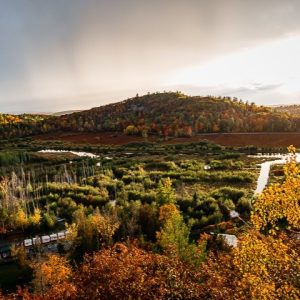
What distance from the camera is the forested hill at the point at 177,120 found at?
432 ft

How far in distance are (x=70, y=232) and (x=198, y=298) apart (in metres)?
23.1

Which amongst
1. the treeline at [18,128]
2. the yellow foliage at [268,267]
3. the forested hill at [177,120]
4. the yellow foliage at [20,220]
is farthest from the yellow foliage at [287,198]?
the treeline at [18,128]

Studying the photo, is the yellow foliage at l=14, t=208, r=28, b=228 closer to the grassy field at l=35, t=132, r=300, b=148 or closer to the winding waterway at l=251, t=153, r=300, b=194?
the winding waterway at l=251, t=153, r=300, b=194

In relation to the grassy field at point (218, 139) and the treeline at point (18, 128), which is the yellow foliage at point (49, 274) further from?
the treeline at point (18, 128)

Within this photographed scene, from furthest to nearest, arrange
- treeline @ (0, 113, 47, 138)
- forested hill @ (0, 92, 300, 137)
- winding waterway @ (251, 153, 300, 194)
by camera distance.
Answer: treeline @ (0, 113, 47, 138) < forested hill @ (0, 92, 300, 137) < winding waterway @ (251, 153, 300, 194)

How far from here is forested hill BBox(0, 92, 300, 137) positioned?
132 metres

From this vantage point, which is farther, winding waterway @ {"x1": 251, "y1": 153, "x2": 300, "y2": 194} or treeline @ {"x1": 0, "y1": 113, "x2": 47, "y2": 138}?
treeline @ {"x1": 0, "y1": 113, "x2": 47, "y2": 138}

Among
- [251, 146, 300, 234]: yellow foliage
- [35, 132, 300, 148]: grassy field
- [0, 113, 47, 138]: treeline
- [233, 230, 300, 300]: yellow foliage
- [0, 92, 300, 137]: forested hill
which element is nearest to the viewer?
[233, 230, 300, 300]: yellow foliage

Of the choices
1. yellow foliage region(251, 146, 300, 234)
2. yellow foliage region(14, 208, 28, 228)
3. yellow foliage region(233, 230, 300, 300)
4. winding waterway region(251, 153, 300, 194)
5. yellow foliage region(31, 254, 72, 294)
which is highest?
yellow foliage region(251, 146, 300, 234)

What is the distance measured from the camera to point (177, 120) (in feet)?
493

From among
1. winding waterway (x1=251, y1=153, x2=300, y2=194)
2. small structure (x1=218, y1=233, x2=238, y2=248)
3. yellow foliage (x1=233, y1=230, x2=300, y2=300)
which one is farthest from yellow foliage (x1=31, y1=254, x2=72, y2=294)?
winding waterway (x1=251, y1=153, x2=300, y2=194)

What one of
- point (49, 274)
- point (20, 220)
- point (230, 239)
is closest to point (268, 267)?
point (49, 274)

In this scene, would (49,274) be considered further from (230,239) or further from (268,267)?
(268,267)

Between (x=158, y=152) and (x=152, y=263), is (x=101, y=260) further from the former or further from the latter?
(x=158, y=152)
